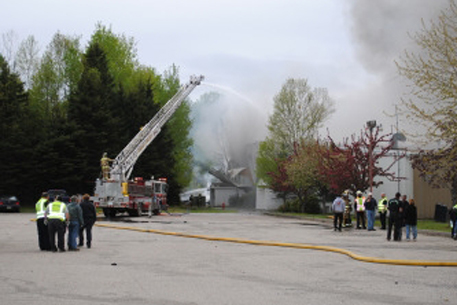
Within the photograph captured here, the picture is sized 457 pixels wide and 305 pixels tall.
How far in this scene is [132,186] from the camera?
35.7m

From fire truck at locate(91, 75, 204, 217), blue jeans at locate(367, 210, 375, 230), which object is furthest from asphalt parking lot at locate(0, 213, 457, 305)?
fire truck at locate(91, 75, 204, 217)

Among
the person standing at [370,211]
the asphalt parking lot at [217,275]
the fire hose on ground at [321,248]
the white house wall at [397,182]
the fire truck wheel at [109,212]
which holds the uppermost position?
the white house wall at [397,182]

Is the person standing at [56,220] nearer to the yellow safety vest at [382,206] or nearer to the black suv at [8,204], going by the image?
the yellow safety vest at [382,206]

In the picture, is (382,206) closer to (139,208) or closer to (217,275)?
(139,208)

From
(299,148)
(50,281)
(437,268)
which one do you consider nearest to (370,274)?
(437,268)

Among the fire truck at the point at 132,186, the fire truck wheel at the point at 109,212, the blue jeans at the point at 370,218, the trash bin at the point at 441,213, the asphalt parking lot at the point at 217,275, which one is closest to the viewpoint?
the asphalt parking lot at the point at 217,275

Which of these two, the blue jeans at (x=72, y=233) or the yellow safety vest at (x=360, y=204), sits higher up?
the yellow safety vest at (x=360, y=204)

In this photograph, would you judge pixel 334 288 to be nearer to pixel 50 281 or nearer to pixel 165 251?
pixel 50 281

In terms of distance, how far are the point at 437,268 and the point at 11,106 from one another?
4311cm

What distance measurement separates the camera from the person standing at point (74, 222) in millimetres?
16125

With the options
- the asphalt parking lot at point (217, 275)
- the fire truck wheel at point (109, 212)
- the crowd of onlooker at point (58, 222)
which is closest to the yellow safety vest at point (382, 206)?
the asphalt parking lot at point (217, 275)

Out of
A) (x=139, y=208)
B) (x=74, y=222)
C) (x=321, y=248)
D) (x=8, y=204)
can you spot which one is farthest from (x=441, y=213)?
(x=8, y=204)

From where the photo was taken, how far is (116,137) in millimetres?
51719

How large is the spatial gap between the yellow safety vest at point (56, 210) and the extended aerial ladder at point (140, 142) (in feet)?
68.8
